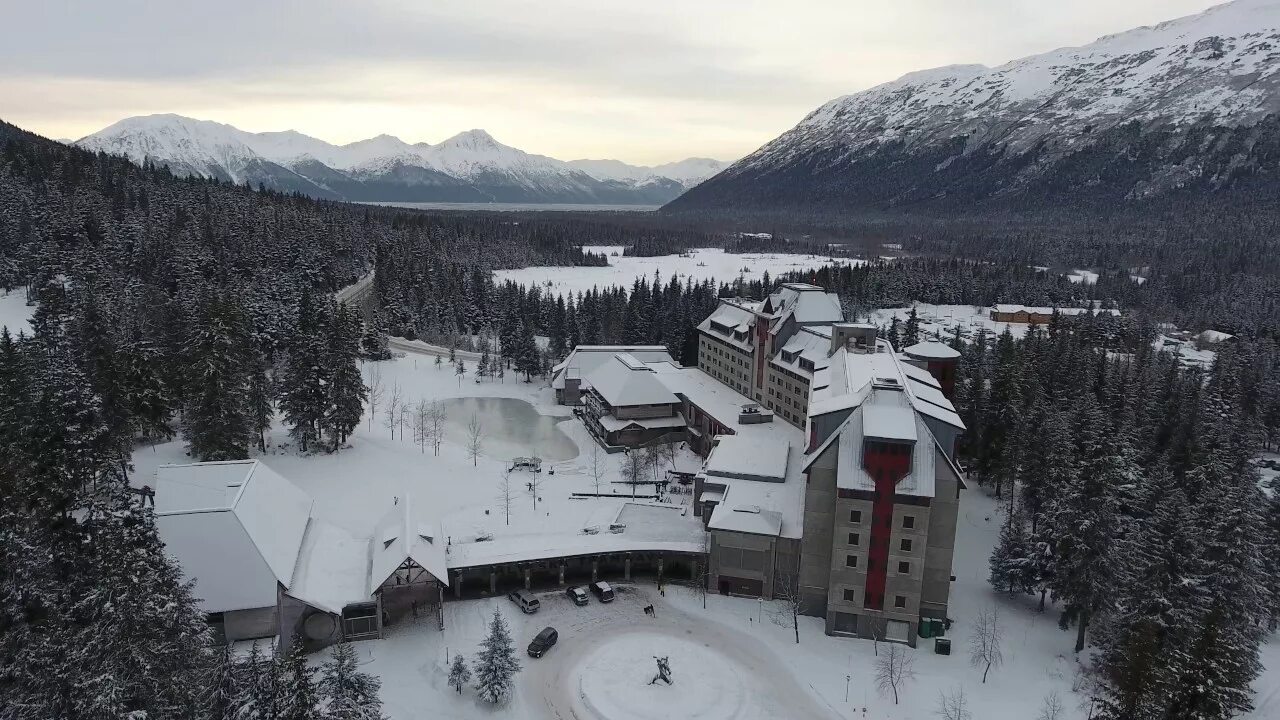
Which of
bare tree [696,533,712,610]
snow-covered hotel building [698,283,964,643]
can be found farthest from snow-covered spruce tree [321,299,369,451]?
bare tree [696,533,712,610]

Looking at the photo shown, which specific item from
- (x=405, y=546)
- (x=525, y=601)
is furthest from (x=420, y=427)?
(x=525, y=601)

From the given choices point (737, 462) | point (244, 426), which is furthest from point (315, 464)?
point (737, 462)

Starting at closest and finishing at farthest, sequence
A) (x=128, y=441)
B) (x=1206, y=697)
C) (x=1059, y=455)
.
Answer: (x=1206, y=697)
(x=1059, y=455)
(x=128, y=441)

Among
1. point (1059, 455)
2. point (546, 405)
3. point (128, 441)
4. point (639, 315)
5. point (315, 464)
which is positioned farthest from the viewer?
point (639, 315)

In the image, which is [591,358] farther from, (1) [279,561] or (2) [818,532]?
(1) [279,561]

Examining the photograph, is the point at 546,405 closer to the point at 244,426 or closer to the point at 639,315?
the point at 639,315

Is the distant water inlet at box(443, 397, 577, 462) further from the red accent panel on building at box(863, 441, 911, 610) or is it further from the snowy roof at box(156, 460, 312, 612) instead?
the red accent panel on building at box(863, 441, 911, 610)
